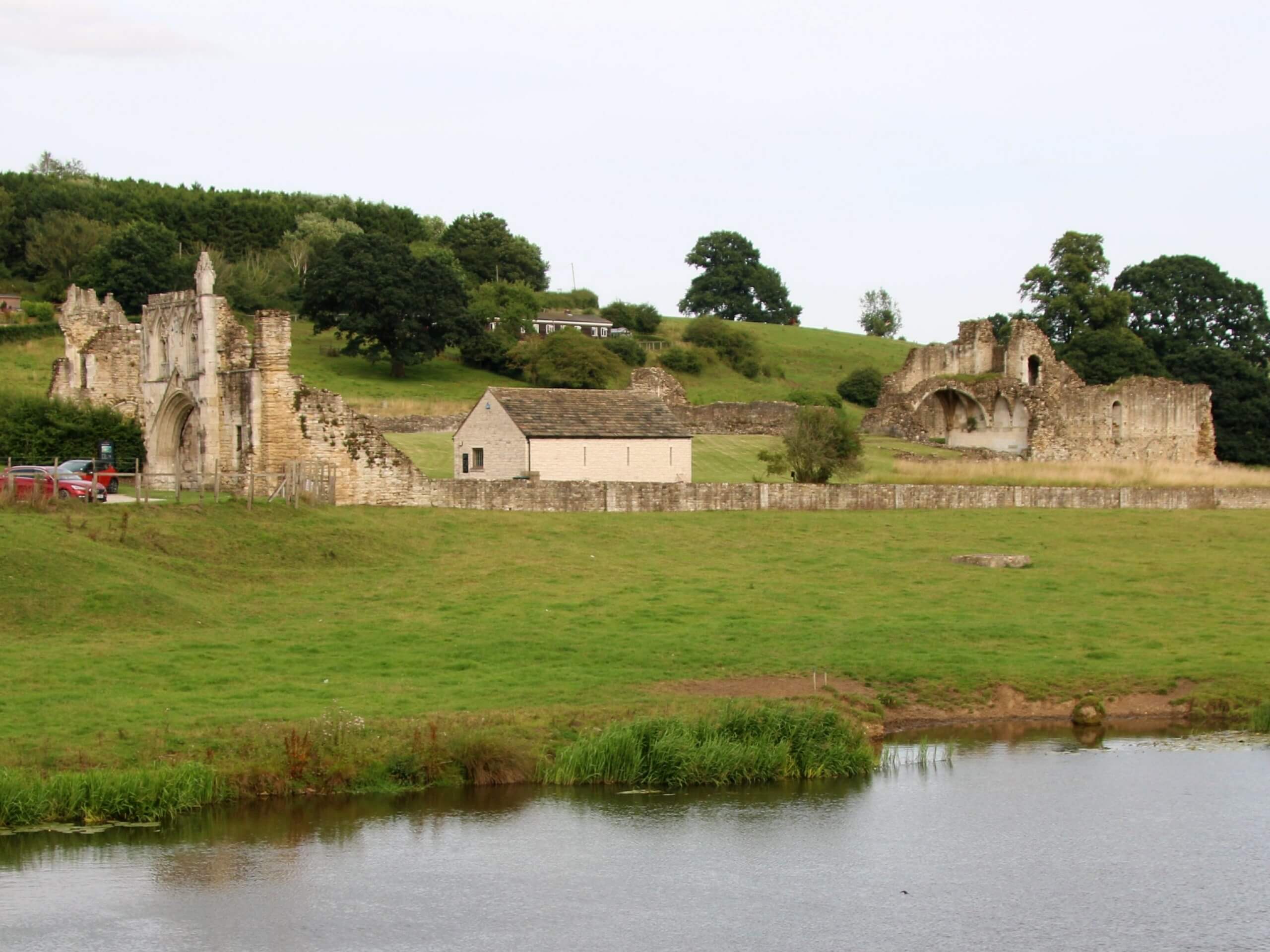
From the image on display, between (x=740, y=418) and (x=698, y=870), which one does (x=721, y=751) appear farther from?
(x=740, y=418)

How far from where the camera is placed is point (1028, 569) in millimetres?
33344

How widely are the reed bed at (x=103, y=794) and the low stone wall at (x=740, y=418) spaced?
48.2 metres

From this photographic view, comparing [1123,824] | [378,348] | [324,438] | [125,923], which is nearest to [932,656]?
[1123,824]

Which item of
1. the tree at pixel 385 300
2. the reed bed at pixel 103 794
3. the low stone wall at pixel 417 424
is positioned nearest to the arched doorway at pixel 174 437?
the low stone wall at pixel 417 424

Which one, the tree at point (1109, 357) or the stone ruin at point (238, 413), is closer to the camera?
the stone ruin at point (238, 413)

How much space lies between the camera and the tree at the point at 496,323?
3029 inches

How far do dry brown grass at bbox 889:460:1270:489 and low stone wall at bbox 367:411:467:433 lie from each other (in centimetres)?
1829

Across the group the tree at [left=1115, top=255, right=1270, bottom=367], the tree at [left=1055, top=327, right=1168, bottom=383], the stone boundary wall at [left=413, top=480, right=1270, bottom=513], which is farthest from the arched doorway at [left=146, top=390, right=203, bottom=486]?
the tree at [left=1115, top=255, right=1270, bottom=367]

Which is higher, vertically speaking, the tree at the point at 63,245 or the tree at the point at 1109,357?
the tree at the point at 63,245

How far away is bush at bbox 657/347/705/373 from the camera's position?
86.8 meters

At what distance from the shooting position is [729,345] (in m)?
92.0

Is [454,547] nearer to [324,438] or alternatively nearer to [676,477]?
[324,438]

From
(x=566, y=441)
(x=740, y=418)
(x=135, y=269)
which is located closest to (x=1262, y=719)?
(x=566, y=441)

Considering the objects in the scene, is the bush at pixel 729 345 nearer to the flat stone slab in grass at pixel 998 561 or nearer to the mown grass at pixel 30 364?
the mown grass at pixel 30 364
